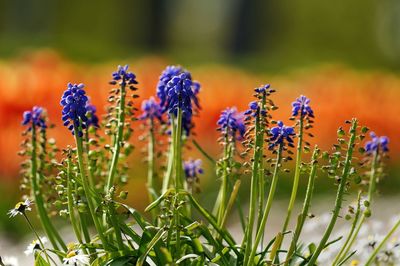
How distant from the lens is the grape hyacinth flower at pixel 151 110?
3.68 metres

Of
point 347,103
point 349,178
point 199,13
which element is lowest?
point 349,178

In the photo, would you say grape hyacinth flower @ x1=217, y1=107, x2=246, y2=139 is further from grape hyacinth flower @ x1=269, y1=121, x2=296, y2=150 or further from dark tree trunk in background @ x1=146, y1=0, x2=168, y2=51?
dark tree trunk in background @ x1=146, y1=0, x2=168, y2=51

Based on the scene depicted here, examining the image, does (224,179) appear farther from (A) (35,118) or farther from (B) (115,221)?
(A) (35,118)

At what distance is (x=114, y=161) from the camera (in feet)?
10.4

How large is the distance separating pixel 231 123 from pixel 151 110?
469 mm

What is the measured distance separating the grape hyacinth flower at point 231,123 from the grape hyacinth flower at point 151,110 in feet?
1.16

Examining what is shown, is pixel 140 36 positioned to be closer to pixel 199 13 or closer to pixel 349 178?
pixel 199 13

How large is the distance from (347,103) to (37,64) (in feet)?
8.82

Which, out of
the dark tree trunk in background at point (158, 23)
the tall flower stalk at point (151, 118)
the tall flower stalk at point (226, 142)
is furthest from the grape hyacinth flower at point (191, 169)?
the dark tree trunk in background at point (158, 23)

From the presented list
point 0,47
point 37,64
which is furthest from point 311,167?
point 0,47

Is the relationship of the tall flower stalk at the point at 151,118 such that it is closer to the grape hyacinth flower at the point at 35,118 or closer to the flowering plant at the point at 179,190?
the flowering plant at the point at 179,190

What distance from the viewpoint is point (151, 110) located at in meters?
3.71

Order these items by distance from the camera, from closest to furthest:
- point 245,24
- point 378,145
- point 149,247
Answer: point 149,247 < point 378,145 < point 245,24

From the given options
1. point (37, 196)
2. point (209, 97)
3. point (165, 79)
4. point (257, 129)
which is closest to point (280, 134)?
point (257, 129)
